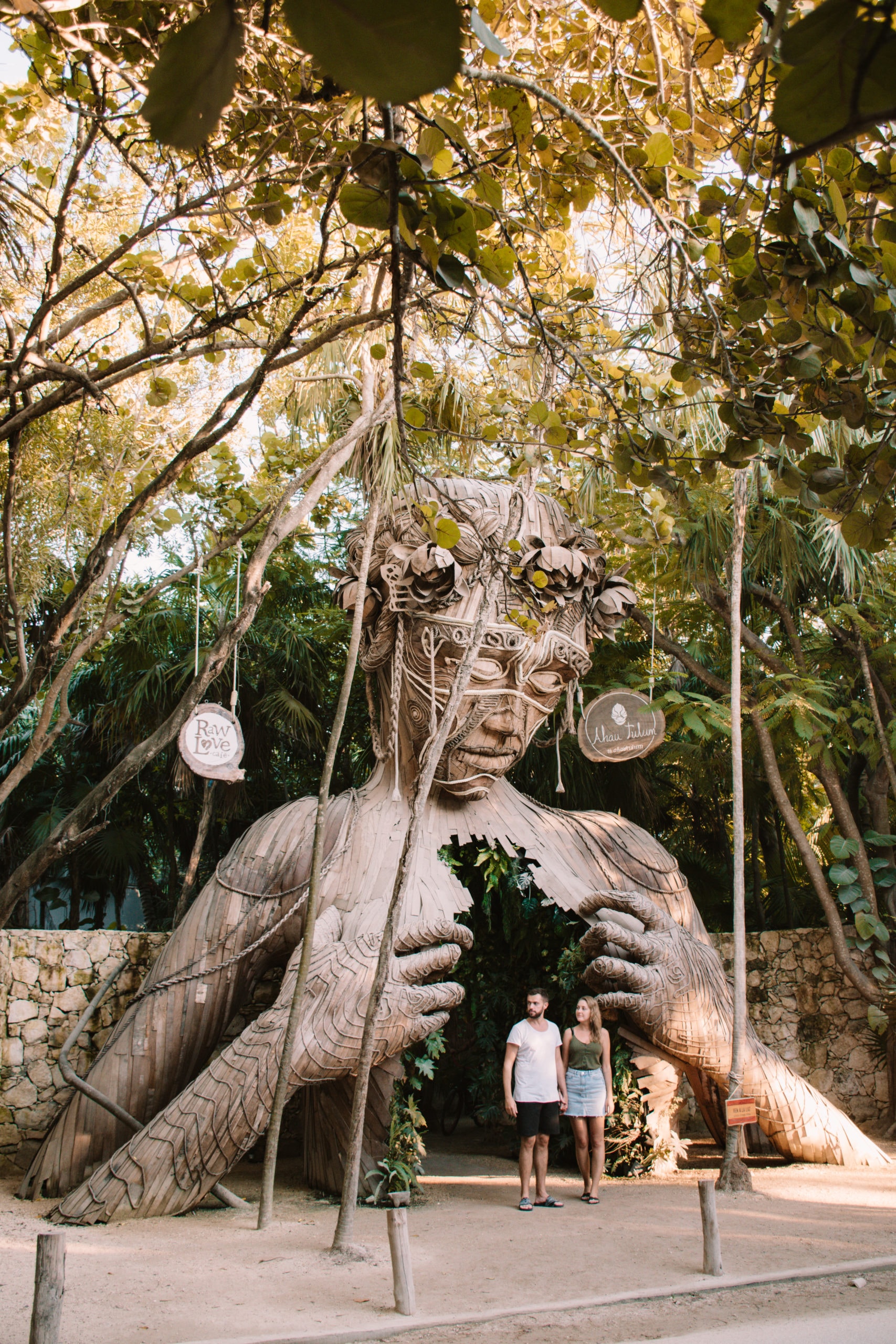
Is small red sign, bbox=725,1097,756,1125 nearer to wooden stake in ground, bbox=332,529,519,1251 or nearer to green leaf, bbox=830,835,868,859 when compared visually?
wooden stake in ground, bbox=332,529,519,1251

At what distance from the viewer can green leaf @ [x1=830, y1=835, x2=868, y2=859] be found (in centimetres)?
670

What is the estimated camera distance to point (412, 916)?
4.83 meters

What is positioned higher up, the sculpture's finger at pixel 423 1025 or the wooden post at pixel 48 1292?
the sculpture's finger at pixel 423 1025

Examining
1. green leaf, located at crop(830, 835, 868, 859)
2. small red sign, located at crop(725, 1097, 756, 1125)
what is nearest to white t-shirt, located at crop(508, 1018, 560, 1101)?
small red sign, located at crop(725, 1097, 756, 1125)

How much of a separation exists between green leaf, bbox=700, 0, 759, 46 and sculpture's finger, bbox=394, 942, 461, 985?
3.98m

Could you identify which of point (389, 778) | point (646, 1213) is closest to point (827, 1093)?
point (646, 1213)

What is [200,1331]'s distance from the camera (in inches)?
117

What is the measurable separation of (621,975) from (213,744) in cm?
217

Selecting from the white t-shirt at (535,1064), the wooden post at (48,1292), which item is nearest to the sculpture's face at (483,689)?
the white t-shirt at (535,1064)

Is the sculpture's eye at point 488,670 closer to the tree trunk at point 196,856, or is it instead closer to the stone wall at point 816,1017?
the tree trunk at point 196,856

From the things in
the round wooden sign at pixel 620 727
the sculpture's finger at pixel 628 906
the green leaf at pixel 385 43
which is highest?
the round wooden sign at pixel 620 727

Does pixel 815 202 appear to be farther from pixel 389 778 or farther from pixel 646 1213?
pixel 646 1213

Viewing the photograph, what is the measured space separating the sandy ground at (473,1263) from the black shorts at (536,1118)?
347 millimetres

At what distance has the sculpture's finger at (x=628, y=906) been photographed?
16.9 feet
